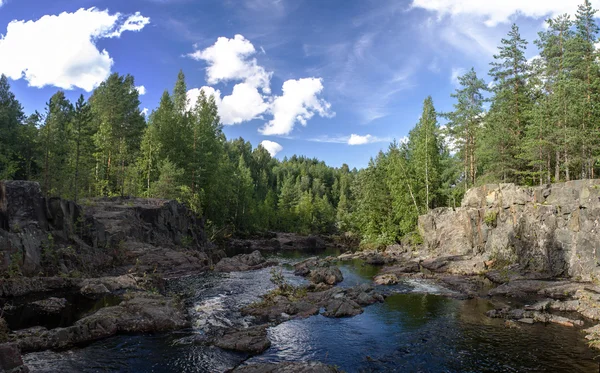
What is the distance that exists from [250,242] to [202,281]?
4345cm

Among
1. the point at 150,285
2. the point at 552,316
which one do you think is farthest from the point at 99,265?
the point at 552,316

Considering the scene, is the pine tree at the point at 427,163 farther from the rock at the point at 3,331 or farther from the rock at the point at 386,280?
the rock at the point at 3,331

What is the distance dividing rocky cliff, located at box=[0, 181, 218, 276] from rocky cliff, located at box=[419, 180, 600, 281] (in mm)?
30830

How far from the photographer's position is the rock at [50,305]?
2153 centimetres

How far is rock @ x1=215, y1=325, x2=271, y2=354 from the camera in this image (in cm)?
1677

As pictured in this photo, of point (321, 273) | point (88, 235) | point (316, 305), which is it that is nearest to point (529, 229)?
point (321, 273)

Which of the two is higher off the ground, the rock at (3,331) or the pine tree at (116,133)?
the pine tree at (116,133)

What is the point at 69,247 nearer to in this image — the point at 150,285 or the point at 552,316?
the point at 150,285

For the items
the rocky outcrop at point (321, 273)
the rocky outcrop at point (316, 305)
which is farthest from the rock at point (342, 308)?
the rocky outcrop at point (321, 273)

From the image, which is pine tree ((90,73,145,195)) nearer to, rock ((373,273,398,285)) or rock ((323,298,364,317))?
rock ((373,273,398,285))

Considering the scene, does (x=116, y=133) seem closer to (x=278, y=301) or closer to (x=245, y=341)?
(x=278, y=301)

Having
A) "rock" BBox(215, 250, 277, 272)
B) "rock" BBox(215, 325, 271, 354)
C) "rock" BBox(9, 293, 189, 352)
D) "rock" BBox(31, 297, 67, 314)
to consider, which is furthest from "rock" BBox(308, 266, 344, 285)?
"rock" BBox(31, 297, 67, 314)

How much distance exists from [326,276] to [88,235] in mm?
23627

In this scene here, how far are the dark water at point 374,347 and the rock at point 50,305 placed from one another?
22.2 feet
